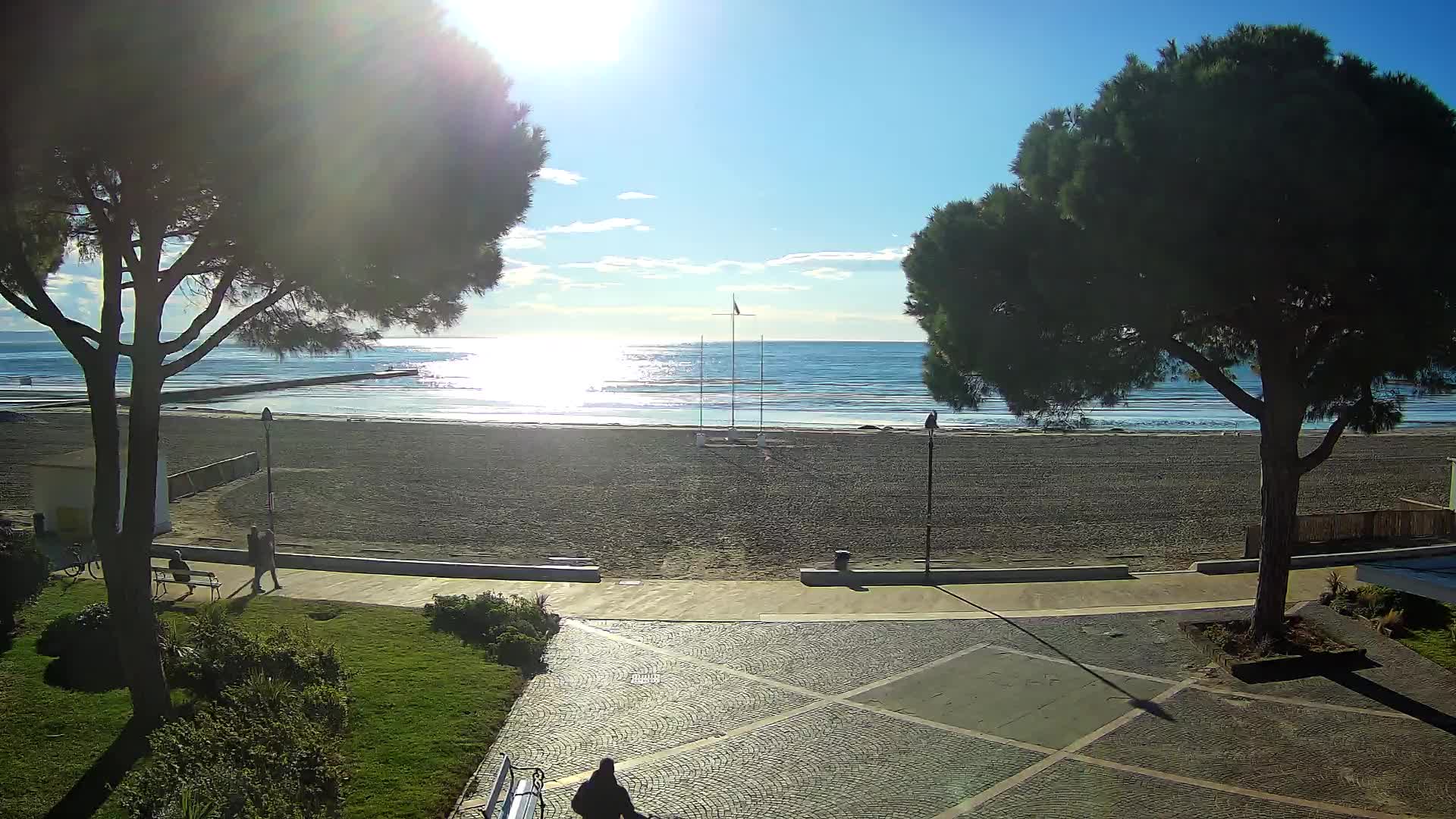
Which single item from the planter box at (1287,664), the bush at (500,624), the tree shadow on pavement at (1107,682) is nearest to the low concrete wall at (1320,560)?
the planter box at (1287,664)

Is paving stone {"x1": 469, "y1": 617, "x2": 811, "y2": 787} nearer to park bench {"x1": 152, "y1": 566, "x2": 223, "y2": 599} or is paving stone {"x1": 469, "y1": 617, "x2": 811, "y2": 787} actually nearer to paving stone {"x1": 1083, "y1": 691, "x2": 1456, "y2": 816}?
paving stone {"x1": 1083, "y1": 691, "x2": 1456, "y2": 816}

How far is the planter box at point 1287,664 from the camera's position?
424 inches

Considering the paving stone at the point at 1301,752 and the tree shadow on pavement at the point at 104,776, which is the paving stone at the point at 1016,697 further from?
the tree shadow on pavement at the point at 104,776

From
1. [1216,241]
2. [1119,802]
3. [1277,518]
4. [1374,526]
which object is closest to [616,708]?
[1119,802]

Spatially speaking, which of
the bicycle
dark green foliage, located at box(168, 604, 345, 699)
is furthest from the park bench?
dark green foliage, located at box(168, 604, 345, 699)

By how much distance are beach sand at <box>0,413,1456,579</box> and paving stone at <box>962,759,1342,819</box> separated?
9.09 metres

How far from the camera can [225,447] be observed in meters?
36.4

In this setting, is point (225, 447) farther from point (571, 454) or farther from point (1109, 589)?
point (1109, 589)

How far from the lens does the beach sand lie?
19234 mm

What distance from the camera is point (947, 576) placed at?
15.7 meters

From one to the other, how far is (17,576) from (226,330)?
483cm

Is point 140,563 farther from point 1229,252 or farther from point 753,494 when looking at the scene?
point 753,494

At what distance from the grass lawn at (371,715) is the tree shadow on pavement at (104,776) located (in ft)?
0.25

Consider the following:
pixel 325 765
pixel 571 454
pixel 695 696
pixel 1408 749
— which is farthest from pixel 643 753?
pixel 571 454
